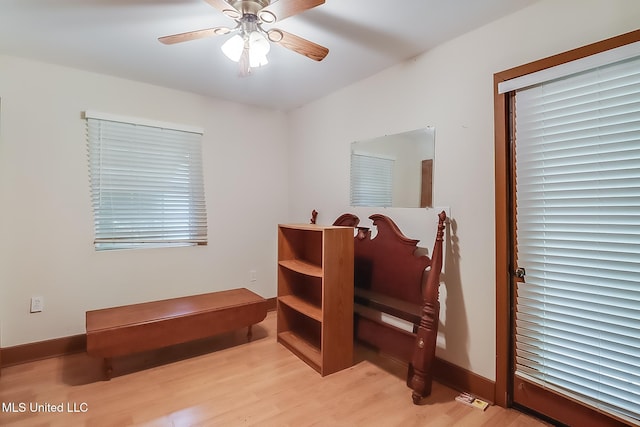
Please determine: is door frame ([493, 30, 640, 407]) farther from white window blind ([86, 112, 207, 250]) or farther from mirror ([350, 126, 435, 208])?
white window blind ([86, 112, 207, 250])

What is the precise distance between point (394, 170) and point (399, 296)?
3.29ft

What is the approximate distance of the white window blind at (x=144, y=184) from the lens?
8.87 ft

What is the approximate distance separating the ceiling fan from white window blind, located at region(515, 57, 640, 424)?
1338 mm

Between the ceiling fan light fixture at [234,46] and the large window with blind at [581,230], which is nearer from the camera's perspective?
the large window with blind at [581,230]

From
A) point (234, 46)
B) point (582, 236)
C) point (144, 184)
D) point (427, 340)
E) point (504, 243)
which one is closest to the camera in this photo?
point (582, 236)

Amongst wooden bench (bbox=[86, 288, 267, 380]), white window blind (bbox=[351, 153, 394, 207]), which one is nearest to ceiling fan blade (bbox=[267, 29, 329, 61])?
white window blind (bbox=[351, 153, 394, 207])

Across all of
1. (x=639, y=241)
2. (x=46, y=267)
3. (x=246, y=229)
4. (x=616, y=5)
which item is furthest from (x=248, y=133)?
(x=639, y=241)

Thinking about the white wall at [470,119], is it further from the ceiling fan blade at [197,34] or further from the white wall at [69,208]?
the white wall at [69,208]

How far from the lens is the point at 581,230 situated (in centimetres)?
158

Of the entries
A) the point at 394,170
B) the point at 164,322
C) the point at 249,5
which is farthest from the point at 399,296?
the point at 249,5

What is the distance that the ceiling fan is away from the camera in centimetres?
150

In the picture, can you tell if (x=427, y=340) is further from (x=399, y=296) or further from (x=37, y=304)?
(x=37, y=304)

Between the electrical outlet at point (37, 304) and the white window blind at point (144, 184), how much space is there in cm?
54

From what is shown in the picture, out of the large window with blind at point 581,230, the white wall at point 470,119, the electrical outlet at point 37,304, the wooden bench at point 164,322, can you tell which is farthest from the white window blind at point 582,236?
the electrical outlet at point 37,304
